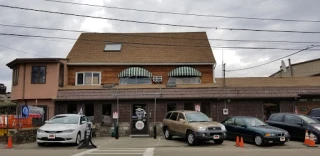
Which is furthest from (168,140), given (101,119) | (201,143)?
(101,119)

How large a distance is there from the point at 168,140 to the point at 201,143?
2.36 metres

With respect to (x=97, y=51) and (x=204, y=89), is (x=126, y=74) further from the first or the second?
(x=204, y=89)

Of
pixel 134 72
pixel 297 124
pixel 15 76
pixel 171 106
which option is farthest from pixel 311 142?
pixel 15 76

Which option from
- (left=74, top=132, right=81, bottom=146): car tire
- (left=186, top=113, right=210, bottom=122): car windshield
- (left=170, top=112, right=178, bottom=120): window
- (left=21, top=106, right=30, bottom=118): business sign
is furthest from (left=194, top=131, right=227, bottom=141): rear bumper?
(left=21, top=106, right=30, bottom=118): business sign

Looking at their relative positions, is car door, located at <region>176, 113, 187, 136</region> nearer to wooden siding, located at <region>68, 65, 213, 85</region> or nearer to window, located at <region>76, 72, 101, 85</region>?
wooden siding, located at <region>68, 65, 213, 85</region>

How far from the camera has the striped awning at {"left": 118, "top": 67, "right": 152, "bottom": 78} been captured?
2601 centimetres

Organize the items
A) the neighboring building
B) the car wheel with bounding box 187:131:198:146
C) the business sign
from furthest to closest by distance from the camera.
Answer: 1. the neighboring building
2. the business sign
3. the car wheel with bounding box 187:131:198:146

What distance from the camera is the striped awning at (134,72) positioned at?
85.3ft

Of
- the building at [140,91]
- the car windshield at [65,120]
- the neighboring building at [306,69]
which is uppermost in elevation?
the neighboring building at [306,69]

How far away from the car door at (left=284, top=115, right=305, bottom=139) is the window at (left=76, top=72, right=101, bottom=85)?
15174mm

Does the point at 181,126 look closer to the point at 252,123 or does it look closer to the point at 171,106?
the point at 252,123

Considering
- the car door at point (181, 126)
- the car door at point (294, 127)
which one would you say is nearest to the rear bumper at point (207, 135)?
the car door at point (181, 126)

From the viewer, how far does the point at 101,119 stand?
74.2ft

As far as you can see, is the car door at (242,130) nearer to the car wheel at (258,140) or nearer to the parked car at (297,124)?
the car wheel at (258,140)
